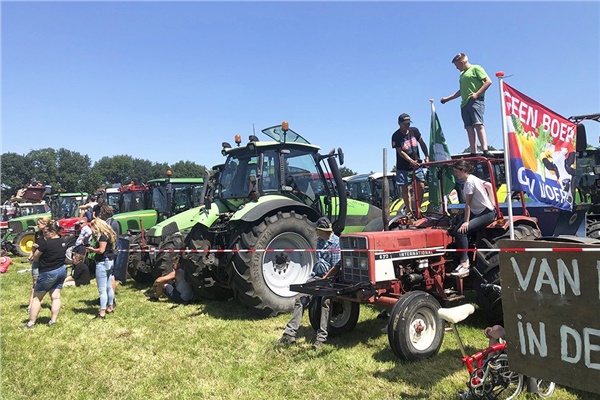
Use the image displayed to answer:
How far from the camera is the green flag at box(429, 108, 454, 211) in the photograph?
5.79 m

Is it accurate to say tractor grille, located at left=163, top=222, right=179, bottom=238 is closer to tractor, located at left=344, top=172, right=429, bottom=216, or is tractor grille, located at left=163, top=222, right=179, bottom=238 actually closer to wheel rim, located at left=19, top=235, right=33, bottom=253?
tractor, located at left=344, top=172, right=429, bottom=216

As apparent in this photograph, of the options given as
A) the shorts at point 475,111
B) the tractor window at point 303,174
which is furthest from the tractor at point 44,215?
the shorts at point 475,111

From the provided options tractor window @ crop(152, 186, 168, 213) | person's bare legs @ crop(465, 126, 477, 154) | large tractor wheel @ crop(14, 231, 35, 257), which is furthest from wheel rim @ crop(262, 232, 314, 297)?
large tractor wheel @ crop(14, 231, 35, 257)

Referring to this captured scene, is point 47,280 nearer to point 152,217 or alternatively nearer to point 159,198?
Result: point 152,217

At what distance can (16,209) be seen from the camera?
18.9 m

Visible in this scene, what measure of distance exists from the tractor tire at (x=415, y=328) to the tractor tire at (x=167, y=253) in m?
4.62

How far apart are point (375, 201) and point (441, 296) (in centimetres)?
1048

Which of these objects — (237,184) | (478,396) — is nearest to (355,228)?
(237,184)

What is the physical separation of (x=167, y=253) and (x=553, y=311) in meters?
6.39

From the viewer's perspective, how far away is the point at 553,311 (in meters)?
2.47

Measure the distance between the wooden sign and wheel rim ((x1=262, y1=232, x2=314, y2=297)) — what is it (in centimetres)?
372

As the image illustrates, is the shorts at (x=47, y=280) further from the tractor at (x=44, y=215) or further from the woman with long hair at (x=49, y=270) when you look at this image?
the tractor at (x=44, y=215)

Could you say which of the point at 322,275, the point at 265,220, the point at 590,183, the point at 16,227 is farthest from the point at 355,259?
the point at 16,227

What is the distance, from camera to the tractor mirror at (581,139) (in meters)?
5.12
